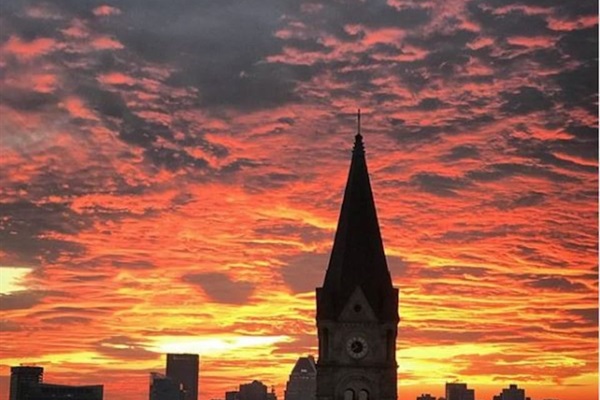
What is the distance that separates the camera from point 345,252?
98750 millimetres

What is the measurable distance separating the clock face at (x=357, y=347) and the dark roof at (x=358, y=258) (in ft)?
7.07

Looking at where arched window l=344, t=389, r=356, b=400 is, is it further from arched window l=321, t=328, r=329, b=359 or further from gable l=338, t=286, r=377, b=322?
gable l=338, t=286, r=377, b=322

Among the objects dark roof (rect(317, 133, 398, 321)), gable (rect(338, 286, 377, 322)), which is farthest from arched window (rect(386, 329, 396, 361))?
gable (rect(338, 286, 377, 322))

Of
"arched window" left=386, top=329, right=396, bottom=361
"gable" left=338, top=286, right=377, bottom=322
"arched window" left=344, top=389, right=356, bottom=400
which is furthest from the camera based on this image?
"gable" left=338, top=286, right=377, bottom=322

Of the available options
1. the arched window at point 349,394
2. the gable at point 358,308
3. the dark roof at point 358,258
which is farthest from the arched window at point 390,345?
the arched window at point 349,394

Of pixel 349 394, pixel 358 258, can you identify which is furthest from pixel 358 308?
pixel 349 394

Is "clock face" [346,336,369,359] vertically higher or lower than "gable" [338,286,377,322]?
lower

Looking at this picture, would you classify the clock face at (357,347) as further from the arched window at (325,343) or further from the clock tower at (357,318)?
the arched window at (325,343)

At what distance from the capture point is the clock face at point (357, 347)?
3816 inches

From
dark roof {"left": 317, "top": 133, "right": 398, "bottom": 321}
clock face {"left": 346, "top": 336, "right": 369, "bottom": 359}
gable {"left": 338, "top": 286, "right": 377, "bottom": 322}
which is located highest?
dark roof {"left": 317, "top": 133, "right": 398, "bottom": 321}

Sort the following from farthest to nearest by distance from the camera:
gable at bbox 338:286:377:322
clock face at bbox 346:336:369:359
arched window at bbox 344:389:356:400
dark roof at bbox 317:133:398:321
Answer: dark roof at bbox 317:133:398:321 → gable at bbox 338:286:377:322 → clock face at bbox 346:336:369:359 → arched window at bbox 344:389:356:400

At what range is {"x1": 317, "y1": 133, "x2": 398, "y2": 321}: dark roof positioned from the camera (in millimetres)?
97625

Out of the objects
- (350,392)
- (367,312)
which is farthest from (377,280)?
(350,392)

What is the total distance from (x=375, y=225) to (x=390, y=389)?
1292 centimetres
